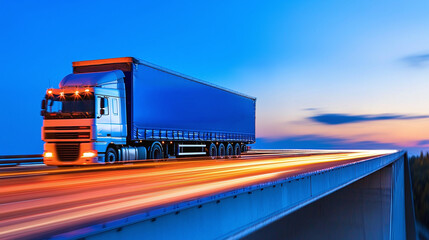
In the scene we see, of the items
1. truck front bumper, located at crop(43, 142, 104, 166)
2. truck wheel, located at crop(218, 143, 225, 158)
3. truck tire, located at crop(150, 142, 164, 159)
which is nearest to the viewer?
truck front bumper, located at crop(43, 142, 104, 166)

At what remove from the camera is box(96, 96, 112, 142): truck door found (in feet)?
58.6

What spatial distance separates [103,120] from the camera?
59.7 feet

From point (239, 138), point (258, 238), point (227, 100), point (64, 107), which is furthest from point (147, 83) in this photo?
point (239, 138)

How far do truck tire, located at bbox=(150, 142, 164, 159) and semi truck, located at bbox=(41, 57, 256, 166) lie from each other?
5 cm

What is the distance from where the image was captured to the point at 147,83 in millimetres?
21703

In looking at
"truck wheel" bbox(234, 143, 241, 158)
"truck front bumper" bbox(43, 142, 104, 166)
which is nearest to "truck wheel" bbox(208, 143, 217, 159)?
"truck wheel" bbox(234, 143, 241, 158)

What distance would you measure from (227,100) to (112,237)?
1140 inches

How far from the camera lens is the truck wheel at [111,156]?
61.3 ft

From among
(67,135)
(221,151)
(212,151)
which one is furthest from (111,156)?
(221,151)

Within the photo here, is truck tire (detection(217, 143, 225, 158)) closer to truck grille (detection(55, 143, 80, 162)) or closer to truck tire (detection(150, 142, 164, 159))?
truck tire (detection(150, 142, 164, 159))

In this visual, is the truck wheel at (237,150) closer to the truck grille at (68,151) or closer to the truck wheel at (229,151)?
the truck wheel at (229,151)

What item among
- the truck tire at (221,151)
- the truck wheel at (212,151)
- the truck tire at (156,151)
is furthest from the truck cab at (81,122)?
the truck tire at (221,151)

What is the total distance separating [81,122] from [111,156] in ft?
7.48

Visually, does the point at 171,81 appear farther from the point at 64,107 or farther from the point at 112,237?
the point at 112,237
